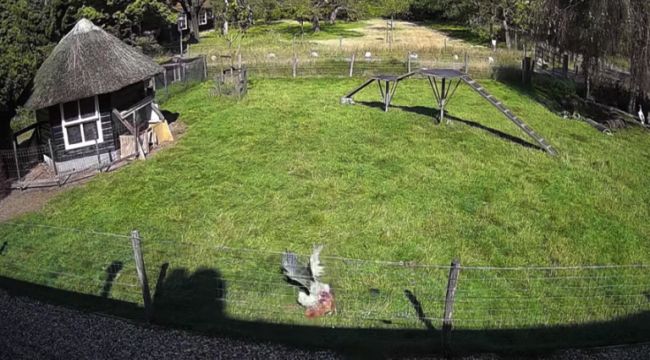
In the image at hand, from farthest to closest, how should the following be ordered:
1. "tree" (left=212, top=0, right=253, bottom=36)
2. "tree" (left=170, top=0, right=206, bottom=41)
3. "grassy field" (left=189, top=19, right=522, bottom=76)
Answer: "tree" (left=170, top=0, right=206, bottom=41), "tree" (left=212, top=0, right=253, bottom=36), "grassy field" (left=189, top=19, right=522, bottom=76)

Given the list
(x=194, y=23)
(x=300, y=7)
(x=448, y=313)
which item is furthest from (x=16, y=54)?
(x=300, y=7)

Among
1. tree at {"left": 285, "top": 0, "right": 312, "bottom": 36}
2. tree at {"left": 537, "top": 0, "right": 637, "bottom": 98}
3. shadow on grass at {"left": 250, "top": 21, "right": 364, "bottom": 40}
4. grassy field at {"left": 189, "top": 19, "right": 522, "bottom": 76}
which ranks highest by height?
tree at {"left": 285, "top": 0, "right": 312, "bottom": 36}

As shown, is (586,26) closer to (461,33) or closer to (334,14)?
(461,33)

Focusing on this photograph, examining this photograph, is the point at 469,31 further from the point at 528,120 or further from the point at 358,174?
the point at 358,174

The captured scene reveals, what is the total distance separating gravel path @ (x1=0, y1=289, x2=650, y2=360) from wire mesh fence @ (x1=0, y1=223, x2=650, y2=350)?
2.09ft

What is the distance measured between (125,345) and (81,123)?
31.7 feet

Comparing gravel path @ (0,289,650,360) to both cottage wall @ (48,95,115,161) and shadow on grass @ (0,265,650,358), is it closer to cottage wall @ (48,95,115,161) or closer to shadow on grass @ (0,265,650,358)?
shadow on grass @ (0,265,650,358)

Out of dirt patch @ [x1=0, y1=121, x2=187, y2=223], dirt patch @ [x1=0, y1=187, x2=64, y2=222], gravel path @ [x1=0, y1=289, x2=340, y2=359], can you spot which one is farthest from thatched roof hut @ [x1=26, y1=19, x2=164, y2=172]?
gravel path @ [x1=0, y1=289, x2=340, y2=359]

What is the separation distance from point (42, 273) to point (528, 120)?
1577 centimetres

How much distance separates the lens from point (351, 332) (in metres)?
7.95

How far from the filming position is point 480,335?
316 inches

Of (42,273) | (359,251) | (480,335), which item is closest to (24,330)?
(42,273)

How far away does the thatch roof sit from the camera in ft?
46.9

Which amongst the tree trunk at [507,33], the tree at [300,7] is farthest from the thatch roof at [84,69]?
the tree at [300,7]
